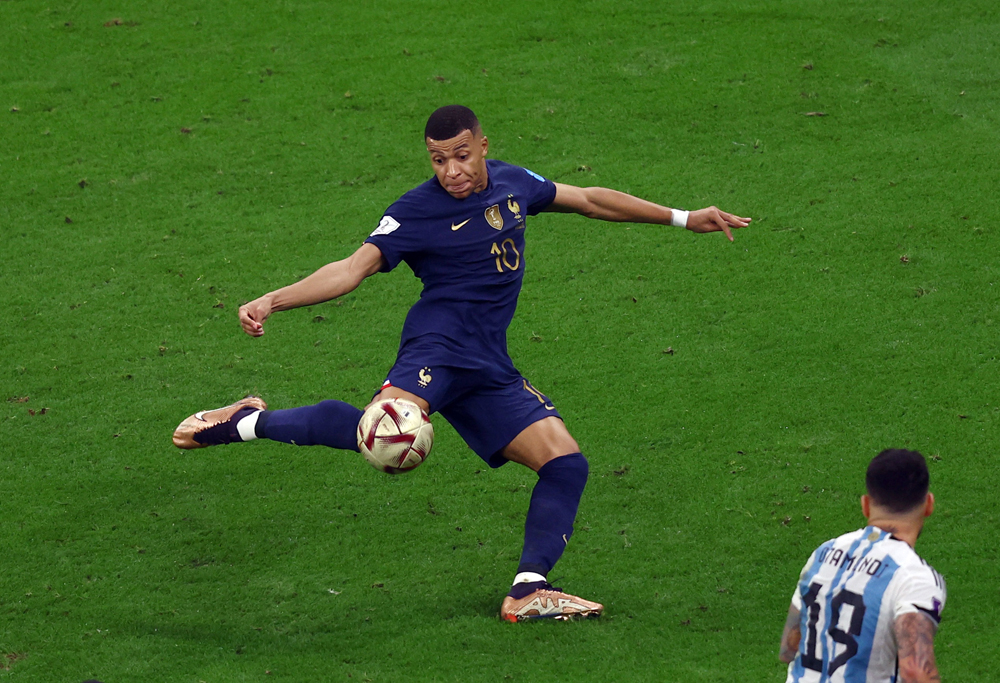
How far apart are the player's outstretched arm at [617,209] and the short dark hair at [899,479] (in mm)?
2235

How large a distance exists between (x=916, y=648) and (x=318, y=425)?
2610mm

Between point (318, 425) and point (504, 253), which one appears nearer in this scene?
point (318, 425)

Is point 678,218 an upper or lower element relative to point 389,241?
upper

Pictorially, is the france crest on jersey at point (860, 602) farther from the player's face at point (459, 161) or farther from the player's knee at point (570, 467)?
the player's face at point (459, 161)

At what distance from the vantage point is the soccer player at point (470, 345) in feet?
14.7

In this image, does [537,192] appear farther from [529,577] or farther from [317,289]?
[529,577]

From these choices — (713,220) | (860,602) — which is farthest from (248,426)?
(860,602)

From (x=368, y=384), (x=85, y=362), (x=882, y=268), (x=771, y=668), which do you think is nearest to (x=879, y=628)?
(x=771, y=668)

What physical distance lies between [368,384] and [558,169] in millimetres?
2354

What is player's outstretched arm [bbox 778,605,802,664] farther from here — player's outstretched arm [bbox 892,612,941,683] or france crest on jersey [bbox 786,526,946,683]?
player's outstretched arm [bbox 892,612,941,683]

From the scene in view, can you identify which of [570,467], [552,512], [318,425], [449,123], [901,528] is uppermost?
[449,123]

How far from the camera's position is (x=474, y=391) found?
471 cm

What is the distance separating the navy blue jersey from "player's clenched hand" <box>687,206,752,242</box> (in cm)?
85

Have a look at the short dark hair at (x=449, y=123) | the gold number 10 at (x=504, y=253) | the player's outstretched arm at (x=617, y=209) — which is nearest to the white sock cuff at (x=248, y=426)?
the gold number 10 at (x=504, y=253)
